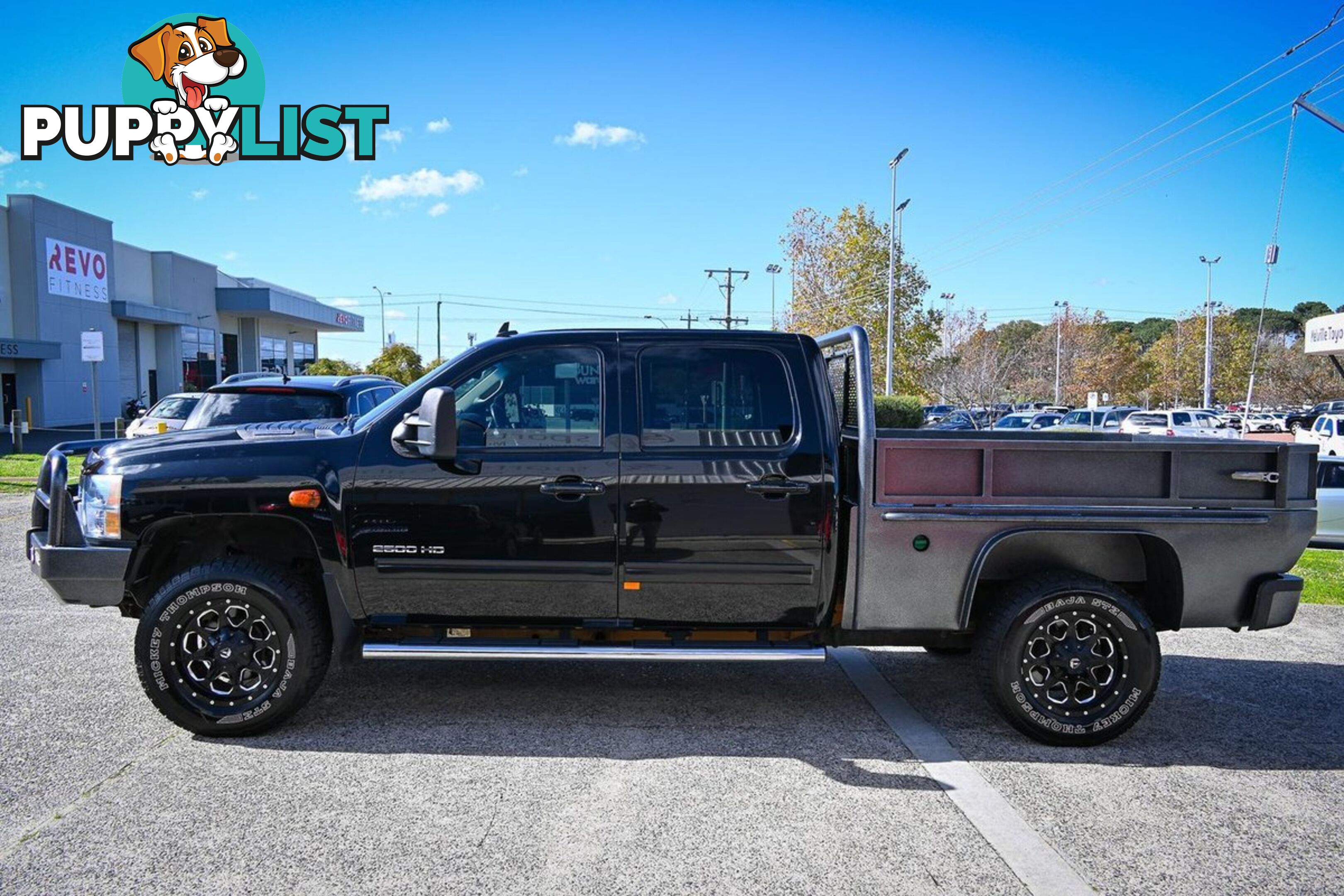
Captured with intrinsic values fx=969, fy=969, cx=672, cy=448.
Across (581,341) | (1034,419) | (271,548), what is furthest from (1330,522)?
(1034,419)

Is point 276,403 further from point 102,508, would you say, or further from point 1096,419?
point 1096,419

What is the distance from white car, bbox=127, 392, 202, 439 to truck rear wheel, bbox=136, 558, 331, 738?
8.41m

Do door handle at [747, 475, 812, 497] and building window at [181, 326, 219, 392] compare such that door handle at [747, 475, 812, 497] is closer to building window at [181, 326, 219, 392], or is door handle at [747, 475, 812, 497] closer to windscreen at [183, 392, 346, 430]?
windscreen at [183, 392, 346, 430]

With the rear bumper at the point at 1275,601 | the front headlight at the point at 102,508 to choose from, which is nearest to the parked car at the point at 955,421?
the rear bumper at the point at 1275,601

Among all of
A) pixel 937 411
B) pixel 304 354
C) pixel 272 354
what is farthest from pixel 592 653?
pixel 304 354

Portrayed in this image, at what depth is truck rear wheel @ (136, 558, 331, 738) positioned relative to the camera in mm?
4582

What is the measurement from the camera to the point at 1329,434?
27219 millimetres

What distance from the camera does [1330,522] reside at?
44.0ft

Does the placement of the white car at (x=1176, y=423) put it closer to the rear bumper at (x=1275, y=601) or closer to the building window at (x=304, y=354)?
the rear bumper at (x=1275, y=601)

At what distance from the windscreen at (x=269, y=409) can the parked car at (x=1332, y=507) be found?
1277 centimetres

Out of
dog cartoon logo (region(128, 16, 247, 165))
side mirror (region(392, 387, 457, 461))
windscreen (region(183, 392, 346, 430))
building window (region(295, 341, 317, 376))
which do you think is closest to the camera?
side mirror (region(392, 387, 457, 461))

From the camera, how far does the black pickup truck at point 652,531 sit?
4.64 meters

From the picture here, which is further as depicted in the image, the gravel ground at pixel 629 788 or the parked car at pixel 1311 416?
the parked car at pixel 1311 416

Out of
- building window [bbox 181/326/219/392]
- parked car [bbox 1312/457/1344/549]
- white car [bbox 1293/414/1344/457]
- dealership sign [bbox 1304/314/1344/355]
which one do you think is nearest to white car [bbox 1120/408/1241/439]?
dealership sign [bbox 1304/314/1344/355]
